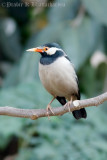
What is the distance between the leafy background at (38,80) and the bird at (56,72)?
0.78 m

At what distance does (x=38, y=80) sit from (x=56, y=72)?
6.94ft

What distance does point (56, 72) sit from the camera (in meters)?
3.78

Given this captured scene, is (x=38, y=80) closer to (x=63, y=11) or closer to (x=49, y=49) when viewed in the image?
(x=63, y=11)

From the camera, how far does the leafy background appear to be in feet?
15.3

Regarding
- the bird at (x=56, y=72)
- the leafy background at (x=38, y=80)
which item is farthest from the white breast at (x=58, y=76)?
the leafy background at (x=38, y=80)

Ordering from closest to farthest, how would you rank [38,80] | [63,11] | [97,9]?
[97,9] → [38,80] → [63,11]

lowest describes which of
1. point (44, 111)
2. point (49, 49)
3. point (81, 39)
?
point (81, 39)

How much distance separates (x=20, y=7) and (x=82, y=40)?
172 cm

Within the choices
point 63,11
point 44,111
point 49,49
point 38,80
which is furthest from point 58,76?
point 63,11

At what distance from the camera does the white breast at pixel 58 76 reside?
12.4ft

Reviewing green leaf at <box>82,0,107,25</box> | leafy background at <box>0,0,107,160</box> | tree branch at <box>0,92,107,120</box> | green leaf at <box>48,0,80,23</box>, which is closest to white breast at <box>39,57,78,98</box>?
tree branch at <box>0,92,107,120</box>

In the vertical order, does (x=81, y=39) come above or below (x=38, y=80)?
above

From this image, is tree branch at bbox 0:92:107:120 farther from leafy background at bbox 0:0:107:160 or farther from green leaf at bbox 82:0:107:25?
green leaf at bbox 82:0:107:25

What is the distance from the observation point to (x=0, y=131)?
15.6 ft
